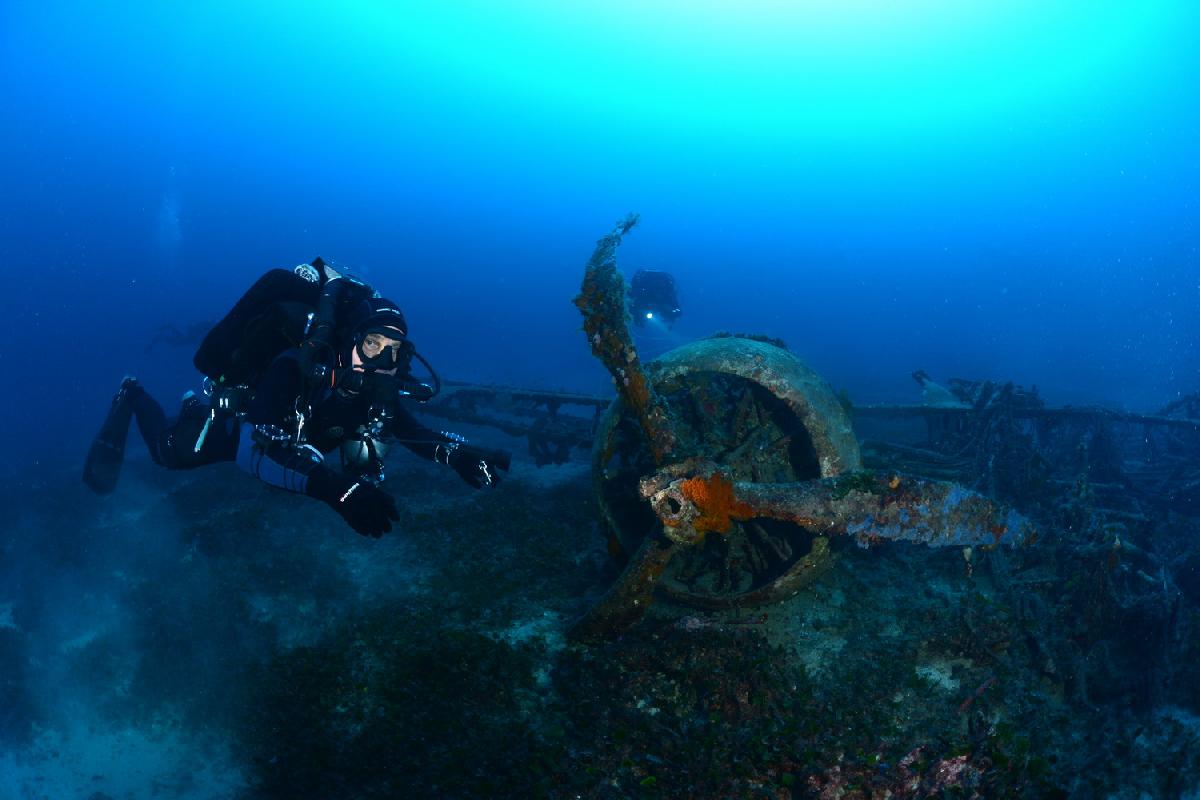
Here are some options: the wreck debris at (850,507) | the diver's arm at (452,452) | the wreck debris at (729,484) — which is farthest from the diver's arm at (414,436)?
the wreck debris at (850,507)

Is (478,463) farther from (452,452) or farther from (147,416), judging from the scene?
(147,416)

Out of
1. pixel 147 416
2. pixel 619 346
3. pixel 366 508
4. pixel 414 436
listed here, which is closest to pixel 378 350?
pixel 414 436

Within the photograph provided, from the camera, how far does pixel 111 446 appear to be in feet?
→ 27.1

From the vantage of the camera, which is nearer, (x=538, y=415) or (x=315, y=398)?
(x=315, y=398)

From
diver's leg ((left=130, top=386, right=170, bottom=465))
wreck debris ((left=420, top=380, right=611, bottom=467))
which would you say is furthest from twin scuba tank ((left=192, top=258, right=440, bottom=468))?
wreck debris ((left=420, top=380, right=611, bottom=467))

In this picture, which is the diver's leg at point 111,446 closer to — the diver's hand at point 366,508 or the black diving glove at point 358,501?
the black diving glove at point 358,501

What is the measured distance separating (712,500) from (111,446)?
9071 millimetres

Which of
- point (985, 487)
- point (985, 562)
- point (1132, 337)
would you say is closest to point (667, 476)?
point (985, 562)

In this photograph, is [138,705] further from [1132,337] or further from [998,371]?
[1132,337]

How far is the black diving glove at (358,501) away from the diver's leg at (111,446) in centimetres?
603

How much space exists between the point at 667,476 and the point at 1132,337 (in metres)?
58.7

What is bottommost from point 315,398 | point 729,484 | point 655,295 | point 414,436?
point 729,484

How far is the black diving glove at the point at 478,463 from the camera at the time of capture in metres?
5.71

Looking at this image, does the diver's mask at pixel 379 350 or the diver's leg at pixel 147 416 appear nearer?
the diver's mask at pixel 379 350
